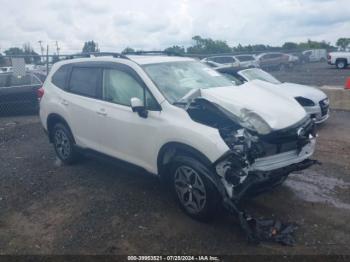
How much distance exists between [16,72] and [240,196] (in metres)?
9.89

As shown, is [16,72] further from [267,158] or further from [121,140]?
[267,158]

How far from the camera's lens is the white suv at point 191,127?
380cm

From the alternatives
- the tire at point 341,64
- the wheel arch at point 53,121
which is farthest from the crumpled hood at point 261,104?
the tire at point 341,64

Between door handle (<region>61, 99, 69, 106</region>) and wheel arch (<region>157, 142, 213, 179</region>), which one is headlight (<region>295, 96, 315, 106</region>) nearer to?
wheel arch (<region>157, 142, 213, 179</region>)

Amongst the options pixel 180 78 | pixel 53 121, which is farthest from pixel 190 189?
pixel 53 121

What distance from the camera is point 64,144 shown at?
250 inches

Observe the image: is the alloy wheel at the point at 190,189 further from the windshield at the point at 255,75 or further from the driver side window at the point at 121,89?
the windshield at the point at 255,75

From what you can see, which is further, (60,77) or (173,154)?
(60,77)

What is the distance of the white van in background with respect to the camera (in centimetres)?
3757

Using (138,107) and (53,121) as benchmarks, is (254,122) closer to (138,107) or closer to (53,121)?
(138,107)

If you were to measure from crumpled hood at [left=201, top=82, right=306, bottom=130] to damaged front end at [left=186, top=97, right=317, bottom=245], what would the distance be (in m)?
0.08

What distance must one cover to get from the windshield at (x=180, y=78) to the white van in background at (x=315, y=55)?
3462cm

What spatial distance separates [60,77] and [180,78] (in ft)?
8.22

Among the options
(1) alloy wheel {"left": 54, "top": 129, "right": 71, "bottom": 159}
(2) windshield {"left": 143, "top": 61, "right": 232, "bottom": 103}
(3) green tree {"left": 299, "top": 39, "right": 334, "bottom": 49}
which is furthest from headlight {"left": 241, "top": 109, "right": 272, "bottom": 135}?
(3) green tree {"left": 299, "top": 39, "right": 334, "bottom": 49}
